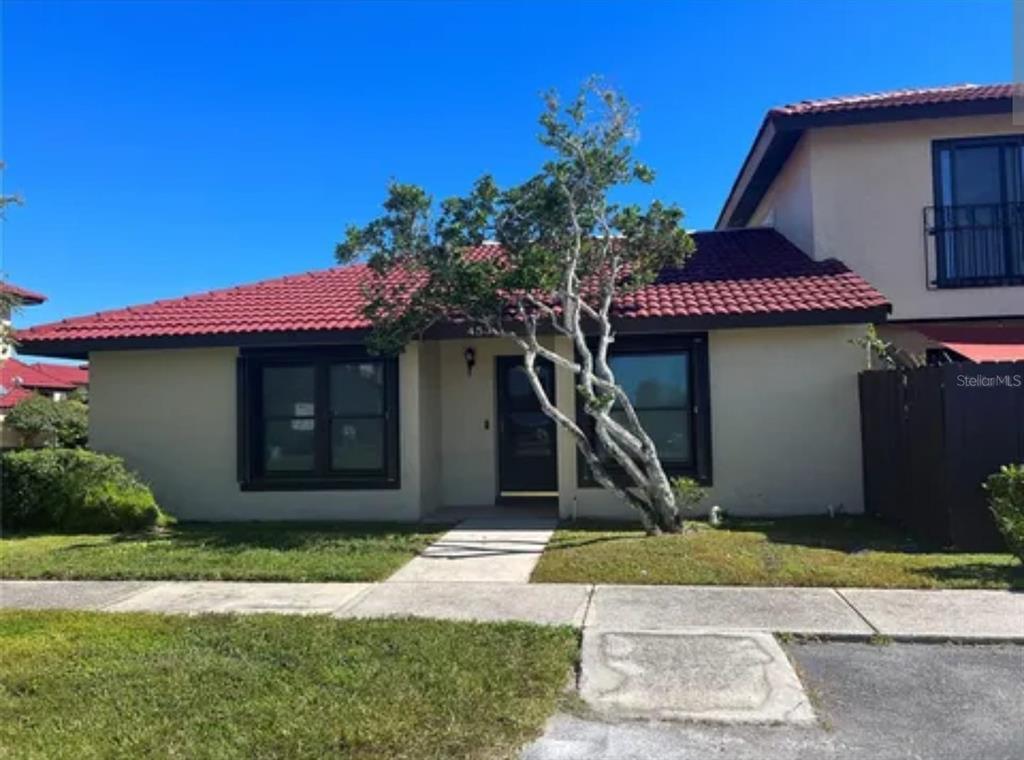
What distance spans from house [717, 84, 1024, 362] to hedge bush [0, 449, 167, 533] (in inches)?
426

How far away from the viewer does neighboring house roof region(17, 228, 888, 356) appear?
10680 millimetres

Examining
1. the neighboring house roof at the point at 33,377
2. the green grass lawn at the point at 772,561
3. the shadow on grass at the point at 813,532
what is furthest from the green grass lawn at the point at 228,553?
the neighboring house roof at the point at 33,377

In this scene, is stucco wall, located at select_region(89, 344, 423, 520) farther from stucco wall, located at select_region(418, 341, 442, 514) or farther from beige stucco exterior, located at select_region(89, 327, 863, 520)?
stucco wall, located at select_region(418, 341, 442, 514)

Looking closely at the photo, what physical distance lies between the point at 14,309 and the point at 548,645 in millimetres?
10390

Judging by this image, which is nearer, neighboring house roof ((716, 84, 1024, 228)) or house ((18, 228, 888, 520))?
house ((18, 228, 888, 520))

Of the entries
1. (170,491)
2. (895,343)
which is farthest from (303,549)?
(895,343)

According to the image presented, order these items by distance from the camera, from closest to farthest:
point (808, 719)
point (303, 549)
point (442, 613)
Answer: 1. point (808, 719)
2. point (442, 613)
3. point (303, 549)

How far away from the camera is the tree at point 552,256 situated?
958 centimetres

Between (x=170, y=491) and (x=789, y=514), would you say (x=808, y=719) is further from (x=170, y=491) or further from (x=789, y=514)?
(x=170, y=491)

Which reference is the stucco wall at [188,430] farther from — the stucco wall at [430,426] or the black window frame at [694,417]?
the black window frame at [694,417]

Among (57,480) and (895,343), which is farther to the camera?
(895,343)

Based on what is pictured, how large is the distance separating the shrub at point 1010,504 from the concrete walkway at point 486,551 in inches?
170

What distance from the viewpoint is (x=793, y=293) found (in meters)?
11.2

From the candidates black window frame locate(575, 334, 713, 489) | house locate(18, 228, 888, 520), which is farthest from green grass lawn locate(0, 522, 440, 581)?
black window frame locate(575, 334, 713, 489)
